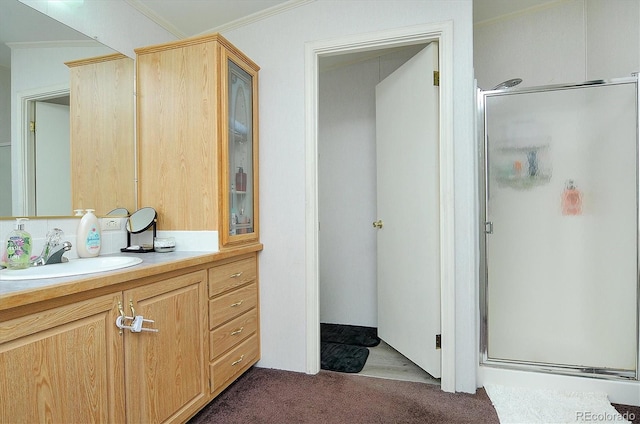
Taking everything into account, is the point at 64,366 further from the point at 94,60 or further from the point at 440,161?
the point at 440,161

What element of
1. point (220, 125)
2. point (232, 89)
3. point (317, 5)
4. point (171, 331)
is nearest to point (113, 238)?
point (171, 331)

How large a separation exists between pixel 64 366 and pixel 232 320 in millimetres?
945

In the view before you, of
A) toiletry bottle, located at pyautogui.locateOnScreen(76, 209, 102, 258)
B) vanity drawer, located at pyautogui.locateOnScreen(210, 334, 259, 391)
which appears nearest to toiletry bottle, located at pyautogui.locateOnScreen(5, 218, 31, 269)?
toiletry bottle, located at pyautogui.locateOnScreen(76, 209, 102, 258)

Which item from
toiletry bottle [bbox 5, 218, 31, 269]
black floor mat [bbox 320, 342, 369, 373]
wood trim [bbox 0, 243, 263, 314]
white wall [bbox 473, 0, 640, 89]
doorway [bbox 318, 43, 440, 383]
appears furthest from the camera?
doorway [bbox 318, 43, 440, 383]

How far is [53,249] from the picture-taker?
144 cm

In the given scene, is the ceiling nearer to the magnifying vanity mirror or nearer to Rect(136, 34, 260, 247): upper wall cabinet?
Rect(136, 34, 260, 247): upper wall cabinet

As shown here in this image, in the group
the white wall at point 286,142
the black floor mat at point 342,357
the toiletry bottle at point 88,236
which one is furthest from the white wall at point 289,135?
the toiletry bottle at point 88,236

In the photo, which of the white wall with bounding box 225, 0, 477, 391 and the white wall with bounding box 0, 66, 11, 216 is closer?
the white wall with bounding box 0, 66, 11, 216

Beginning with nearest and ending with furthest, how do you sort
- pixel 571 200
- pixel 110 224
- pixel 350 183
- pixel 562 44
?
pixel 110 224 → pixel 571 200 → pixel 562 44 → pixel 350 183

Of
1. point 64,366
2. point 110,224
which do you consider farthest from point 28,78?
point 64,366

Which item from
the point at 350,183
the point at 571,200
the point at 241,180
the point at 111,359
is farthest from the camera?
the point at 350,183

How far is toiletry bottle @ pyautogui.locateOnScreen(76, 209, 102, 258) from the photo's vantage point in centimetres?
160

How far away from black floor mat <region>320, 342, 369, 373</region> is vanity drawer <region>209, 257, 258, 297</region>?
79cm

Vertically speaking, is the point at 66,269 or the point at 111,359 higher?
the point at 66,269
